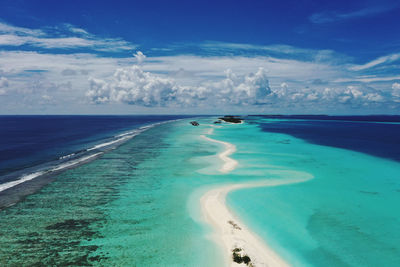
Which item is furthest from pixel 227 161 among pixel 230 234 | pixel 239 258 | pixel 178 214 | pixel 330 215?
pixel 239 258

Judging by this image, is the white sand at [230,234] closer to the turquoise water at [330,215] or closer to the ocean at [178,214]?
the ocean at [178,214]

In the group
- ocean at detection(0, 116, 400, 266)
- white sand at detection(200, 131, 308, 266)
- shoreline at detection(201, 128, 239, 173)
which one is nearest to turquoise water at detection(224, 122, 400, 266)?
ocean at detection(0, 116, 400, 266)

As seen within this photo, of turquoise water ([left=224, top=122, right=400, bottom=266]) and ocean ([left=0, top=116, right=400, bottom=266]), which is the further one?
turquoise water ([left=224, top=122, right=400, bottom=266])

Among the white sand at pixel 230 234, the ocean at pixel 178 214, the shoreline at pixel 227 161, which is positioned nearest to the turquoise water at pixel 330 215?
the ocean at pixel 178 214

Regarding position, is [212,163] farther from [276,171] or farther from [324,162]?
[324,162]

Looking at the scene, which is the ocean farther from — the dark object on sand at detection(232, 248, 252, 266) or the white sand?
the dark object on sand at detection(232, 248, 252, 266)

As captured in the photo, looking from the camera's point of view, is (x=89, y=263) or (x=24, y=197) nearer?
(x=89, y=263)

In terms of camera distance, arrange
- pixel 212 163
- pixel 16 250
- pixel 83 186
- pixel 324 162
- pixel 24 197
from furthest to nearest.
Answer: pixel 324 162 < pixel 212 163 < pixel 83 186 < pixel 24 197 < pixel 16 250

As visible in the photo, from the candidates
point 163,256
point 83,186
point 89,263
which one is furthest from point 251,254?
point 83,186
